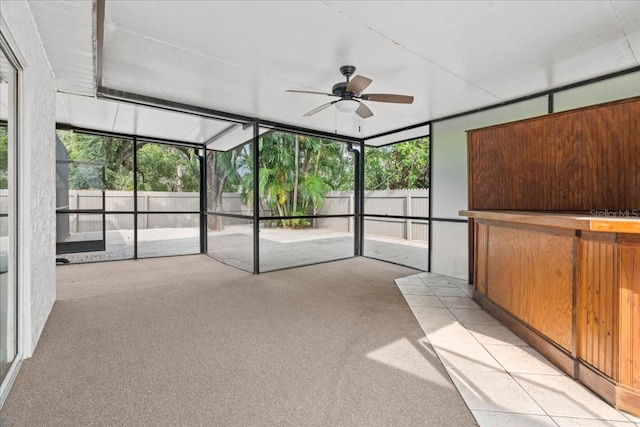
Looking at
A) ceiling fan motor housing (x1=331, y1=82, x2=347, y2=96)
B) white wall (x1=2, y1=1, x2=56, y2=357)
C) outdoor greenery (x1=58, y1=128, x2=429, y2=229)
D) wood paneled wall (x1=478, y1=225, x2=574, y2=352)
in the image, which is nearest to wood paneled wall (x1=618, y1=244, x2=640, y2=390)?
wood paneled wall (x1=478, y1=225, x2=574, y2=352)

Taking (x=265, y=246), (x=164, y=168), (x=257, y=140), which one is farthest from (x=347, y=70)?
(x=164, y=168)

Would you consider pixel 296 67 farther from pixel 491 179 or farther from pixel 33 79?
pixel 491 179

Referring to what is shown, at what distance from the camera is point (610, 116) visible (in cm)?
256

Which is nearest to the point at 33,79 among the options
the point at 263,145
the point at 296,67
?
the point at 296,67

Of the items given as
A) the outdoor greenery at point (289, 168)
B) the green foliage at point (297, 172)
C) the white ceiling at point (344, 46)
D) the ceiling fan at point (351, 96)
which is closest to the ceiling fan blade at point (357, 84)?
the ceiling fan at point (351, 96)

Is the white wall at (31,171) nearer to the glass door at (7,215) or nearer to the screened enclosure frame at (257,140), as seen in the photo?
the glass door at (7,215)

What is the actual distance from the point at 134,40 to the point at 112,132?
397cm

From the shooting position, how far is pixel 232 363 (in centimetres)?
209

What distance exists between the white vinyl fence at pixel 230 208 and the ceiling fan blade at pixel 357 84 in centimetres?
333

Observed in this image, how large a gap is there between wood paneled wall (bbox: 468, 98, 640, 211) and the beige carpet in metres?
1.74

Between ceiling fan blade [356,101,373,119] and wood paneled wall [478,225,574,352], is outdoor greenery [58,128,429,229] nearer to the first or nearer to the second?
ceiling fan blade [356,101,373,119]

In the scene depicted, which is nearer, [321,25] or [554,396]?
[554,396]

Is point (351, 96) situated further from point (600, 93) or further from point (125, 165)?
point (125, 165)

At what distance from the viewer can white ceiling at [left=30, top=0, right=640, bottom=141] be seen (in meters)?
2.09
